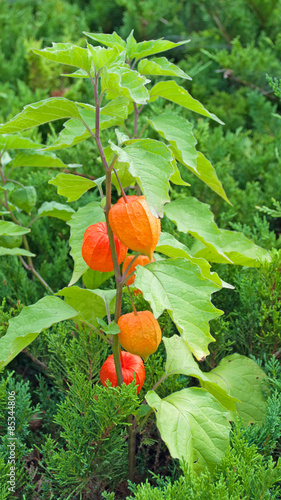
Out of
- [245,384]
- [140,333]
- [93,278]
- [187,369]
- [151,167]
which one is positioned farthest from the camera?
[93,278]

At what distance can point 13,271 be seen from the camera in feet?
6.01

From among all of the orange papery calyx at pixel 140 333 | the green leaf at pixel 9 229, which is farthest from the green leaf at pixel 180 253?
the green leaf at pixel 9 229

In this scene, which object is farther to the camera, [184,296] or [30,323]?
[30,323]

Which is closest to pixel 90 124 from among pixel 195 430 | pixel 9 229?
pixel 9 229

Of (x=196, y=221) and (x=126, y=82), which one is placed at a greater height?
(x=126, y=82)

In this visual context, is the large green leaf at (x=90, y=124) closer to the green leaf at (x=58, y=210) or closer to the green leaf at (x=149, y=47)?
the green leaf at (x=149, y=47)

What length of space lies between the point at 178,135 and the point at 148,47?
28cm

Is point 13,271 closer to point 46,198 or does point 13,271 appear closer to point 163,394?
point 46,198

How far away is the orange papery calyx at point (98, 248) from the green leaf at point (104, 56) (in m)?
0.36

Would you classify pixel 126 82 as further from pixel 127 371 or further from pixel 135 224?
pixel 127 371

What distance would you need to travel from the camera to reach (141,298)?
1.42 m

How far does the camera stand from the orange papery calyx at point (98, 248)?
1.04 m

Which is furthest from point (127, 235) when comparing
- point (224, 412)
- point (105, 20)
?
point (105, 20)

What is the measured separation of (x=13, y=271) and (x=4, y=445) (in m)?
0.74
